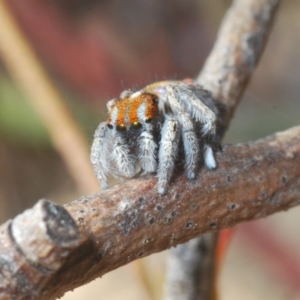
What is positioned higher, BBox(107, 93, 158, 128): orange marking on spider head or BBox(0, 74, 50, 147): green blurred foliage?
BBox(0, 74, 50, 147): green blurred foliage

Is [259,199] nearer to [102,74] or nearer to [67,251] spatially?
[67,251]

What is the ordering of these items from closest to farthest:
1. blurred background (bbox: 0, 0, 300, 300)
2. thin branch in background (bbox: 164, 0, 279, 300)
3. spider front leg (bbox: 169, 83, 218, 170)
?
spider front leg (bbox: 169, 83, 218, 170) < thin branch in background (bbox: 164, 0, 279, 300) < blurred background (bbox: 0, 0, 300, 300)

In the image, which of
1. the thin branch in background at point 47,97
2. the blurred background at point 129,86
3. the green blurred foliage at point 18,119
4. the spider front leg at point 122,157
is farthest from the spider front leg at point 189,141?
the green blurred foliage at point 18,119

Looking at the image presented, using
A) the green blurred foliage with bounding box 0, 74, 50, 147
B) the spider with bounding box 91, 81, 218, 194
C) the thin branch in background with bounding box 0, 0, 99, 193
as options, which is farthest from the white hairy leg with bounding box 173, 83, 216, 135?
the green blurred foliage with bounding box 0, 74, 50, 147

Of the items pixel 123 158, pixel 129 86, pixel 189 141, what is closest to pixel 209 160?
pixel 189 141

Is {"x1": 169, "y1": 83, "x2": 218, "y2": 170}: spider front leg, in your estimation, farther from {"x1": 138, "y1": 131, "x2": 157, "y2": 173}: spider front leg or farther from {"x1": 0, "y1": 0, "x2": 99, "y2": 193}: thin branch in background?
{"x1": 0, "y1": 0, "x2": 99, "y2": 193}: thin branch in background

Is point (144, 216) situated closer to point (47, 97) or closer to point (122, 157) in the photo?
point (122, 157)

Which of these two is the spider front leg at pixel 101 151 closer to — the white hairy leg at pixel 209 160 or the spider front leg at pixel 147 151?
the spider front leg at pixel 147 151
